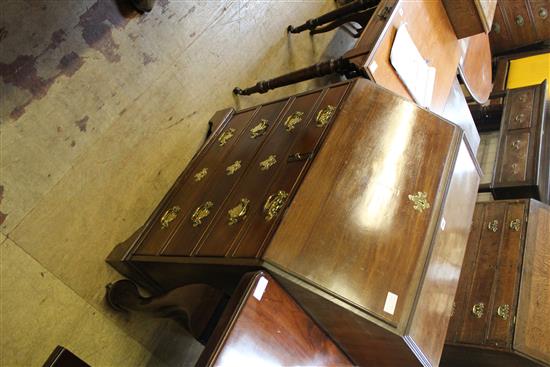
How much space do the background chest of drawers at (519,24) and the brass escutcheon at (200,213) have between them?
15.0 feet

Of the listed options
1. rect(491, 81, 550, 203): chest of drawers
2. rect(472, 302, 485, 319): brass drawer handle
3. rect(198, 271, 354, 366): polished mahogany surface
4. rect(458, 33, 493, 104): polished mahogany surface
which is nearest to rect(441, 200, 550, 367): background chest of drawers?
rect(472, 302, 485, 319): brass drawer handle

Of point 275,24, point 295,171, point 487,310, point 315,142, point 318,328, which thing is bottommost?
point 318,328

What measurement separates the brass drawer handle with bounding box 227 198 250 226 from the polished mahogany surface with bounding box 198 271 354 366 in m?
0.34

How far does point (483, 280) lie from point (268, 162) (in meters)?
1.72

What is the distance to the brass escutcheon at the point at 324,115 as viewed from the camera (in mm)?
1947

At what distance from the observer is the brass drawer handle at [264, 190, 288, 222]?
5.33 feet

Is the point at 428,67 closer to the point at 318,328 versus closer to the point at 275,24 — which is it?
the point at 275,24

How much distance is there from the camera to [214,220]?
1.91 metres

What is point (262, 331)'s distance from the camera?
5.01 feet

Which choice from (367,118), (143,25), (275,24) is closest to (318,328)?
(367,118)

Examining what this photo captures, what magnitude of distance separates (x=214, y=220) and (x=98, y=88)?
950 millimetres

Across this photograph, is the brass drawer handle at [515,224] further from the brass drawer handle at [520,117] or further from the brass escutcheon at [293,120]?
the brass escutcheon at [293,120]

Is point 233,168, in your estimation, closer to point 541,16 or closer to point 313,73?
point 313,73

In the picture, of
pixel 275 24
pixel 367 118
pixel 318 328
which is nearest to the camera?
pixel 318 328
